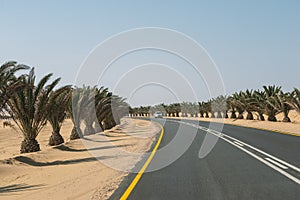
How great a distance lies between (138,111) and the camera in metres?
177

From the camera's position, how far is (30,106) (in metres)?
18.8

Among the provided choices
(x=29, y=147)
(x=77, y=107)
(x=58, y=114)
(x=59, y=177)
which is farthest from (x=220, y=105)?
(x=59, y=177)

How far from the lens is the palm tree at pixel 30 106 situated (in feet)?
60.6

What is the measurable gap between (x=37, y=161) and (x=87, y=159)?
2.05 meters

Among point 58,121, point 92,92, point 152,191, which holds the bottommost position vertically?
point 152,191

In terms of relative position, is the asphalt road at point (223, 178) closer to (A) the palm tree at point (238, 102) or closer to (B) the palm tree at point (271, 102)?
(B) the palm tree at point (271, 102)

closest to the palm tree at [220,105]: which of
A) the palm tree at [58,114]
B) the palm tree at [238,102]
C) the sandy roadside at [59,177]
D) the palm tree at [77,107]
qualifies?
the palm tree at [238,102]

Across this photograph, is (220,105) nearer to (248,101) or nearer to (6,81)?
(248,101)

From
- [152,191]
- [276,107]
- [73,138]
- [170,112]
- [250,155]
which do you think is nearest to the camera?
[152,191]

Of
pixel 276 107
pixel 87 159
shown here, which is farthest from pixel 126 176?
pixel 276 107

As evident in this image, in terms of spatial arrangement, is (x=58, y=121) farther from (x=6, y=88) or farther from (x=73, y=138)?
(x=6, y=88)

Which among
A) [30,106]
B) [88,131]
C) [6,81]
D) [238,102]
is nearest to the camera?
[6,81]

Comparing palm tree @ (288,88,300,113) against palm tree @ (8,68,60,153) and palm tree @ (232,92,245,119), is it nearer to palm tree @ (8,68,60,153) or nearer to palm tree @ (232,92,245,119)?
palm tree @ (232,92,245,119)

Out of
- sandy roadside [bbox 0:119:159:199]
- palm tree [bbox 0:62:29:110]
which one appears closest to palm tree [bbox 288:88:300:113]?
sandy roadside [bbox 0:119:159:199]
